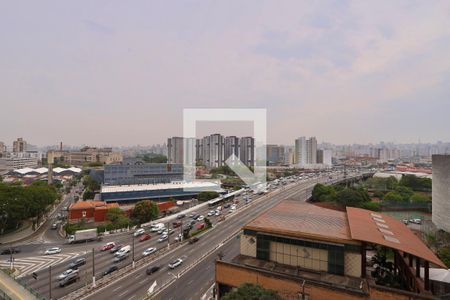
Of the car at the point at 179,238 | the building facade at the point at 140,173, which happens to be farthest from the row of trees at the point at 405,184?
the car at the point at 179,238

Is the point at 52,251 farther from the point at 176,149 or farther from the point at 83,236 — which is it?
the point at 176,149

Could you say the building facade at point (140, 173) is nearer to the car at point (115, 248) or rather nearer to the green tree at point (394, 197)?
the car at point (115, 248)

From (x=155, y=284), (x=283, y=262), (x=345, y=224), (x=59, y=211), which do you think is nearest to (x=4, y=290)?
(x=155, y=284)

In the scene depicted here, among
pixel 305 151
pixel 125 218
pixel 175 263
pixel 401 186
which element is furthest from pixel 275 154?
pixel 175 263

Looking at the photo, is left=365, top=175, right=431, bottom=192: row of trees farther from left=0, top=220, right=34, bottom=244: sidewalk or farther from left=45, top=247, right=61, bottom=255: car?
left=0, top=220, right=34, bottom=244: sidewalk

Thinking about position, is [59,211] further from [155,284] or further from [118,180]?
[155,284]

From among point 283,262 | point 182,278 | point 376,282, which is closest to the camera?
point 376,282
